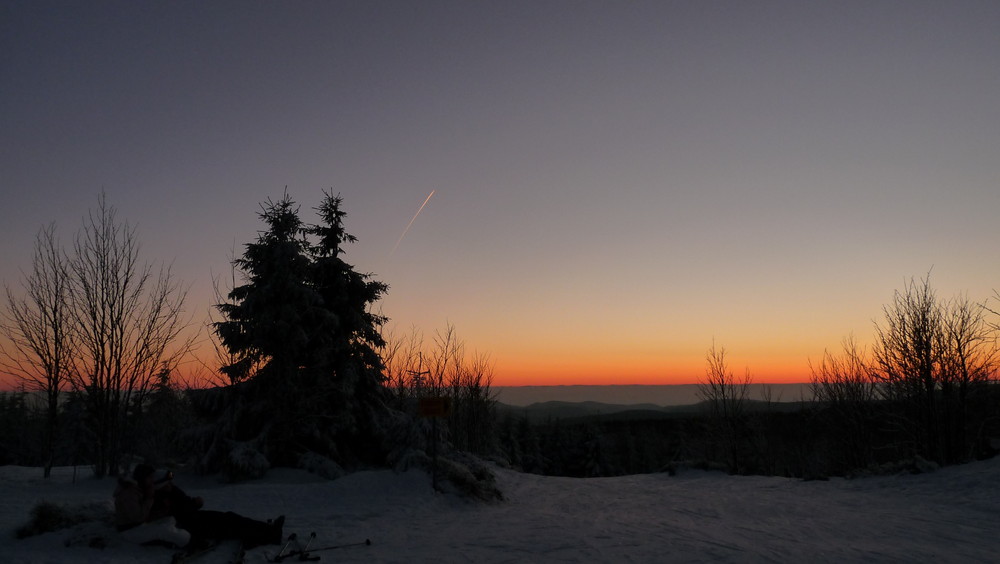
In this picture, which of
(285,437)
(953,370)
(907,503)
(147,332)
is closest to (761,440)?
(953,370)

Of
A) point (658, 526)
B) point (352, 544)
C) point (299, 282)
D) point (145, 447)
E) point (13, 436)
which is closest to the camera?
point (352, 544)

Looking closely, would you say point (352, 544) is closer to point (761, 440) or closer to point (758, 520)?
point (758, 520)

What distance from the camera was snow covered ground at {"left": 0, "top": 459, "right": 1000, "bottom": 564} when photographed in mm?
8422

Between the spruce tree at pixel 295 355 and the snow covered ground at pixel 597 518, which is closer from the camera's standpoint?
the snow covered ground at pixel 597 518

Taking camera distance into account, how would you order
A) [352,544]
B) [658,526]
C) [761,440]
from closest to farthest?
1. [352,544]
2. [658,526]
3. [761,440]

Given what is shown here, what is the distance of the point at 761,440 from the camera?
1908 inches

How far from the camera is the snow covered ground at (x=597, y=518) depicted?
8.42m

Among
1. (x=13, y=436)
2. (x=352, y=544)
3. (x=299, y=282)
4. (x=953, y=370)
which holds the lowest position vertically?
(x=13, y=436)

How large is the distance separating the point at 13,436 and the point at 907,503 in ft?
222

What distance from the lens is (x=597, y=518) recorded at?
11.9 metres

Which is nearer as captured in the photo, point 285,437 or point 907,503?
point 907,503

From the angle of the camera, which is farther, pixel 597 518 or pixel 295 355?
pixel 295 355

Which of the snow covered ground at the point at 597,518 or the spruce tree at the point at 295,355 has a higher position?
the spruce tree at the point at 295,355

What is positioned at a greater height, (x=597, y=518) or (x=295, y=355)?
(x=295, y=355)
